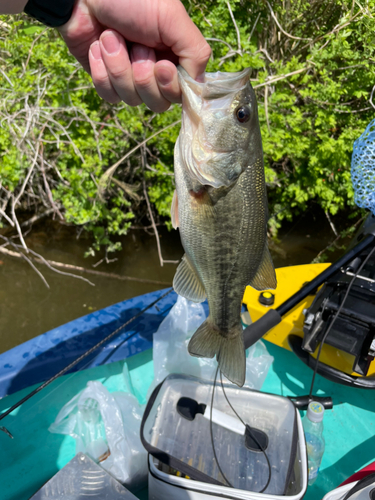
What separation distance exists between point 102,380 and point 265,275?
1.80 meters

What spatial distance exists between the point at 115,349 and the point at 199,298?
1.35 meters

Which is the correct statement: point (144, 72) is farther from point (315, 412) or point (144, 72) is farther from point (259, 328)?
point (315, 412)

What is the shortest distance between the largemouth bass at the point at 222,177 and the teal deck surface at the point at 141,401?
4.94 feet

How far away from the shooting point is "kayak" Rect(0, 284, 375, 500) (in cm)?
218

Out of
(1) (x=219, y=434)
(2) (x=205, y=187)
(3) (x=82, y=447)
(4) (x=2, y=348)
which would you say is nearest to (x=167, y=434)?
(1) (x=219, y=434)

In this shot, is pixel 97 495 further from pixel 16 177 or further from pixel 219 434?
pixel 16 177

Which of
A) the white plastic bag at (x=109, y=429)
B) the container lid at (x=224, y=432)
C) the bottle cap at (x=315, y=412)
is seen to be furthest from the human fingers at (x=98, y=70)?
the bottle cap at (x=315, y=412)

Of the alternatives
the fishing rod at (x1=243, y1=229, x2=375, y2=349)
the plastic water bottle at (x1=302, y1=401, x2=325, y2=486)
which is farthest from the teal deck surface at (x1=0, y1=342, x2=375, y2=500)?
the fishing rod at (x1=243, y1=229, x2=375, y2=349)

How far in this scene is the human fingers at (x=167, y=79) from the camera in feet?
4.04

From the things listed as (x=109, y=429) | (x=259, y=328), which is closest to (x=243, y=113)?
(x=259, y=328)

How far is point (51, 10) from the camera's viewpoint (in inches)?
48.1

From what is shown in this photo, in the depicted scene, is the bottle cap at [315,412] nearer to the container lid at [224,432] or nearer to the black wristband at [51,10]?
the container lid at [224,432]

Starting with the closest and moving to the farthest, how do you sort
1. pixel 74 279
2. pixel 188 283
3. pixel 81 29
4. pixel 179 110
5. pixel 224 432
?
1. pixel 81 29
2. pixel 188 283
3. pixel 224 432
4. pixel 179 110
5. pixel 74 279

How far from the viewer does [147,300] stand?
2.86m
